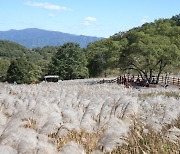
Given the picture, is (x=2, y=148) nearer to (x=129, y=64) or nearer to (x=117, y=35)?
(x=129, y=64)

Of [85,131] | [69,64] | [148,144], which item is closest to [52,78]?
[69,64]

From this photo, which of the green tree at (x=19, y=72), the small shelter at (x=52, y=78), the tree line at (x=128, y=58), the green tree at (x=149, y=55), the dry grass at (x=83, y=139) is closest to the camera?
the dry grass at (x=83, y=139)

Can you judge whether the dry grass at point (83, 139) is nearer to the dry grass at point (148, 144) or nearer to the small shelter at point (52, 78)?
the dry grass at point (148, 144)

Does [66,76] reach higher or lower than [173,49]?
lower

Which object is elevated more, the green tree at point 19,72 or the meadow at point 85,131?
the meadow at point 85,131

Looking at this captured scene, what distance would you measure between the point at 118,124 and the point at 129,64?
145 ft

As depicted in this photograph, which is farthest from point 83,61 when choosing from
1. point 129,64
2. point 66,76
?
point 129,64

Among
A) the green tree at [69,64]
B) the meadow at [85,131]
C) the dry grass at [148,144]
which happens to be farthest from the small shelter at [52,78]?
the dry grass at [148,144]

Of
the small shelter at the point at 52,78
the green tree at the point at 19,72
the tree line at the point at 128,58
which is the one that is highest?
the tree line at the point at 128,58

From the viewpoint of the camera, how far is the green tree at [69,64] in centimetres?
8769

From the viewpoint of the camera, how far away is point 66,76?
88.4 m

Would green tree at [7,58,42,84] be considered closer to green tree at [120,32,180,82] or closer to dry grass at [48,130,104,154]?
green tree at [120,32,180,82]

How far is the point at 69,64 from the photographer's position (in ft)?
295

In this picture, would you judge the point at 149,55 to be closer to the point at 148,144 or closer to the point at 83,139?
the point at 148,144
